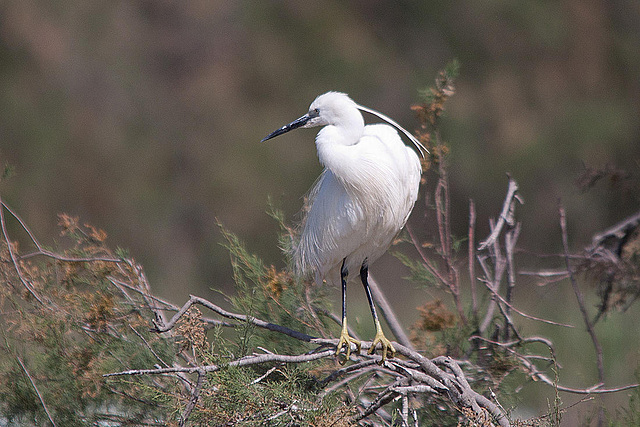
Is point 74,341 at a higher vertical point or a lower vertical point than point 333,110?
lower

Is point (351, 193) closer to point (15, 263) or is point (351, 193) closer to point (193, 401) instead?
point (193, 401)

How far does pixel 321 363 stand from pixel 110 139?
5.78 meters

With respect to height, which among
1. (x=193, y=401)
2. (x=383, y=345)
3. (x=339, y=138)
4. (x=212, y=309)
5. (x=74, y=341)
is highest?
(x=339, y=138)

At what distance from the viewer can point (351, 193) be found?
7.84ft

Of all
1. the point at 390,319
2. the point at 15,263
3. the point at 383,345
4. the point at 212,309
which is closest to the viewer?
the point at 212,309

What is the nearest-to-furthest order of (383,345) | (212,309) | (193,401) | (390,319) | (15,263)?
(193,401)
(212,309)
(15,263)
(383,345)
(390,319)

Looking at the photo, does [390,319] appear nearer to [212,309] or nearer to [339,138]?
[339,138]

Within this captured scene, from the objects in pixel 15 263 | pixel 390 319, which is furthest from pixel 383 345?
pixel 15 263

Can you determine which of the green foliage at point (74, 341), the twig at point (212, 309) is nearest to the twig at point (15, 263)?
Result: the green foliage at point (74, 341)

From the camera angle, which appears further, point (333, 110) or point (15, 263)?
point (333, 110)

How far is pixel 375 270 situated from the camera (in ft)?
22.1

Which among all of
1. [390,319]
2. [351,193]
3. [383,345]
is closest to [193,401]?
[383,345]

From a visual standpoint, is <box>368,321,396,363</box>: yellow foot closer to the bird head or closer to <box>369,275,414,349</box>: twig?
<box>369,275,414,349</box>: twig

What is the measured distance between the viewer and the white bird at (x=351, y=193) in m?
2.34
